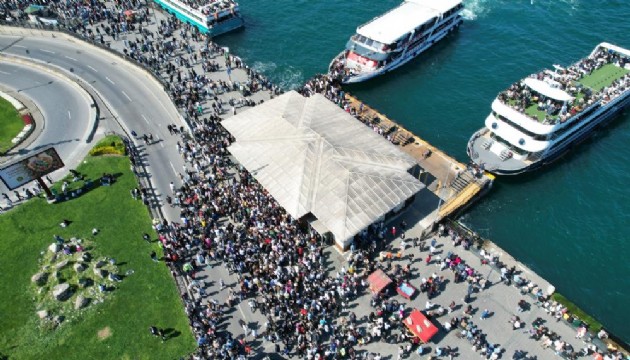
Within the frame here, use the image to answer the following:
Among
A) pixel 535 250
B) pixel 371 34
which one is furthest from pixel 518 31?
pixel 535 250

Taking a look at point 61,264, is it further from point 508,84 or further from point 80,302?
point 508,84

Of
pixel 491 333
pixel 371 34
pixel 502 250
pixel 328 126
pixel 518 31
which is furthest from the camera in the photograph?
pixel 518 31

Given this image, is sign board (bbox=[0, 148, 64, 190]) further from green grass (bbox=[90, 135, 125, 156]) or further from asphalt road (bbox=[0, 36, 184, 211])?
asphalt road (bbox=[0, 36, 184, 211])

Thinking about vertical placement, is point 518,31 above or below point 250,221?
above

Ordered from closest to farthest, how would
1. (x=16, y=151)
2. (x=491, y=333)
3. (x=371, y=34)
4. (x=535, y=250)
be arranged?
(x=491, y=333)
(x=535, y=250)
(x=16, y=151)
(x=371, y=34)

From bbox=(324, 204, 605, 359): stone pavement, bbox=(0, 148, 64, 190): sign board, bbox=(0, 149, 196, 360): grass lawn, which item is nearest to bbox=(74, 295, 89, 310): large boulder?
bbox=(0, 149, 196, 360): grass lawn

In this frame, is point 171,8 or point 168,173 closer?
point 168,173

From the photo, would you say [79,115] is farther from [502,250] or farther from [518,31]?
[518,31]
